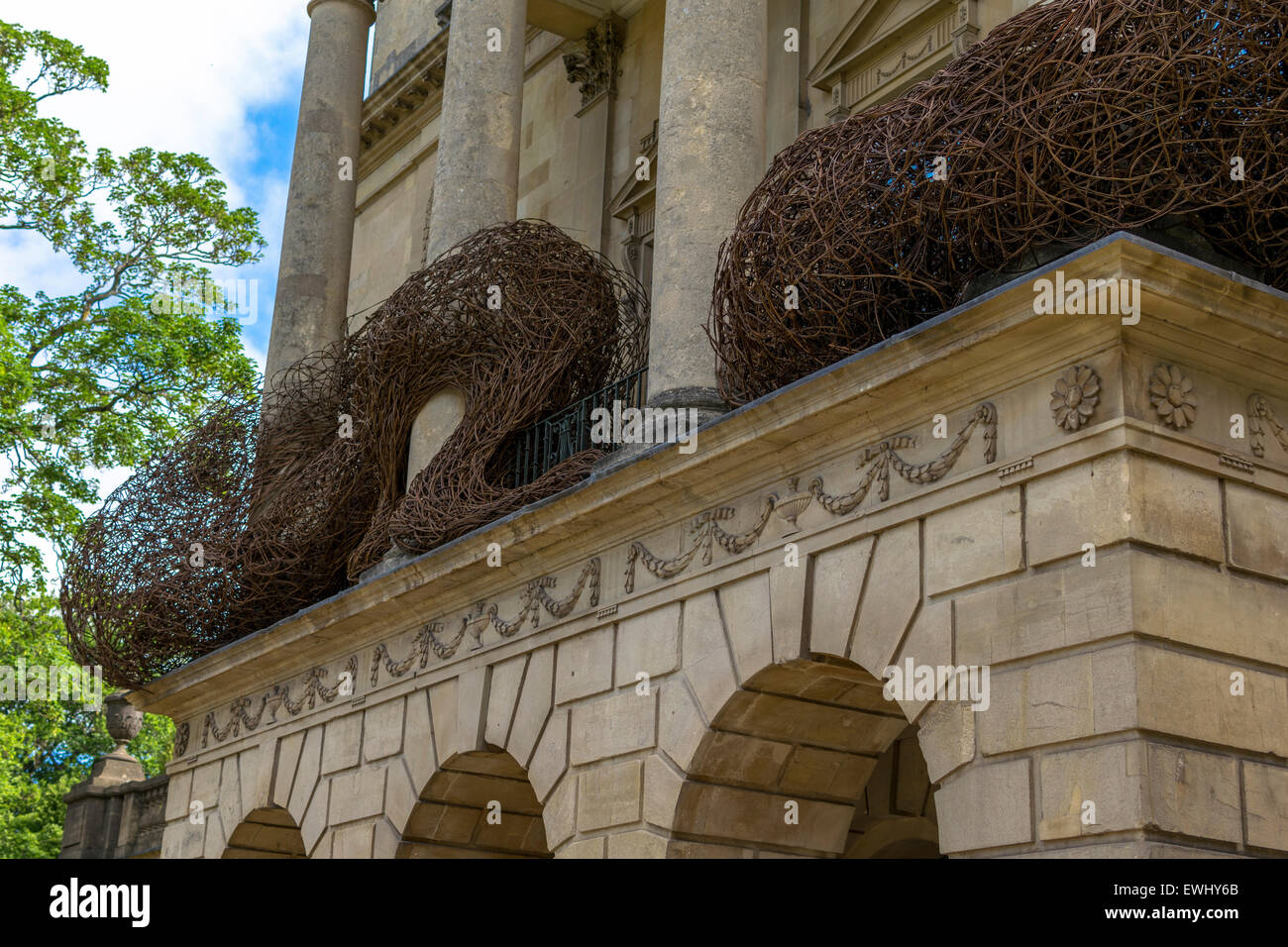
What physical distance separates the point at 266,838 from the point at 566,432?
6193 millimetres

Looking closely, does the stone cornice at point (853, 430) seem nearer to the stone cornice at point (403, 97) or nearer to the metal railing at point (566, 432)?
the metal railing at point (566, 432)

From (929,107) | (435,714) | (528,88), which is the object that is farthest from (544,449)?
(528,88)

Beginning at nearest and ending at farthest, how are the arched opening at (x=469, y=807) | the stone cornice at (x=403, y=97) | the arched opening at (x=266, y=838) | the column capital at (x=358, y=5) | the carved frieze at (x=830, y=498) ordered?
the carved frieze at (x=830, y=498) → the arched opening at (x=469, y=807) → the arched opening at (x=266, y=838) → the column capital at (x=358, y=5) → the stone cornice at (x=403, y=97)

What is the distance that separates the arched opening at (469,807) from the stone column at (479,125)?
5055mm

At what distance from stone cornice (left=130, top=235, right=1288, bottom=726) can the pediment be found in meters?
6.79

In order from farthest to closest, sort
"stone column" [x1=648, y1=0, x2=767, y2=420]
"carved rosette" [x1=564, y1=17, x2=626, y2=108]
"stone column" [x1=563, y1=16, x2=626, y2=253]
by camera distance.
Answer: "carved rosette" [x1=564, y1=17, x2=626, y2=108]
"stone column" [x1=563, y1=16, x2=626, y2=253]
"stone column" [x1=648, y1=0, x2=767, y2=420]

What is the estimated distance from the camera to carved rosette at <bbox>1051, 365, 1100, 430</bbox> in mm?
9367

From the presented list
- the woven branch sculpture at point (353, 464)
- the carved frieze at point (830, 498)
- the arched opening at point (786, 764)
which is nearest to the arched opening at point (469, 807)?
the woven branch sculpture at point (353, 464)

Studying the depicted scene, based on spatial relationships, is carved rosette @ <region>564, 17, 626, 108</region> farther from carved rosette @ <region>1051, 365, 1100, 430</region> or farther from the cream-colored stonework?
carved rosette @ <region>1051, 365, 1100, 430</region>

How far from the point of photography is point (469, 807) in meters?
15.0

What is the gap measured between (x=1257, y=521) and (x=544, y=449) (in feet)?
22.6

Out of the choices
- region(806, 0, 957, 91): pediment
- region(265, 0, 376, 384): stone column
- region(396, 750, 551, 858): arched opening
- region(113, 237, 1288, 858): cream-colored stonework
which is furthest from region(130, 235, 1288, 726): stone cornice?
region(806, 0, 957, 91): pediment

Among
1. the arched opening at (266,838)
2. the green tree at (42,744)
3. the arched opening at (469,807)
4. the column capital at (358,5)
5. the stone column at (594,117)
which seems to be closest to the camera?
the arched opening at (469,807)

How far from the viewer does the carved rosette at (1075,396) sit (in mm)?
9367
